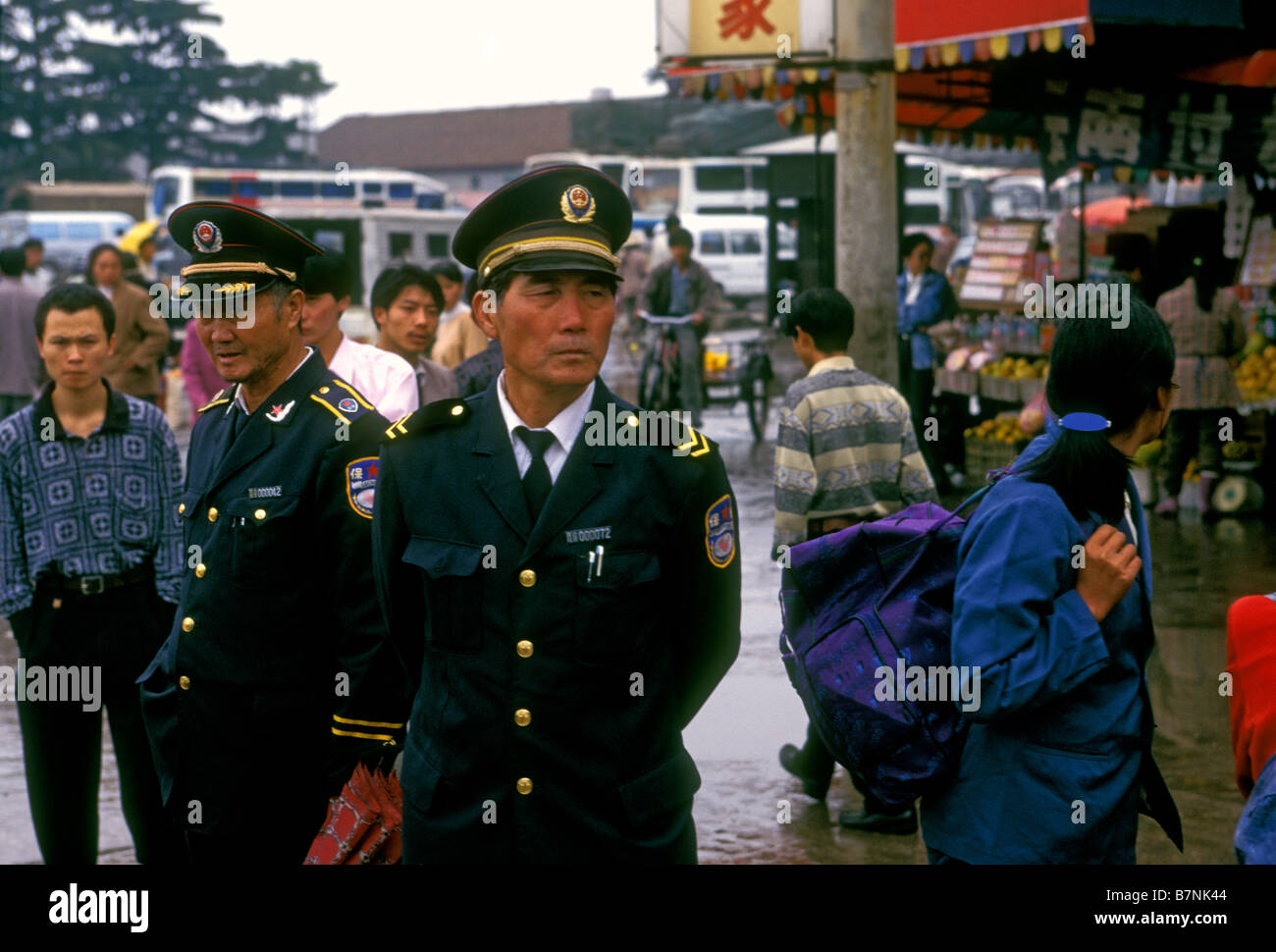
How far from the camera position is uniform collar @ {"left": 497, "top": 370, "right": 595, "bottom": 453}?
2.86m

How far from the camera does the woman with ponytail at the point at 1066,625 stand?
2.67 meters

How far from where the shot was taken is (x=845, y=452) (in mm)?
5516

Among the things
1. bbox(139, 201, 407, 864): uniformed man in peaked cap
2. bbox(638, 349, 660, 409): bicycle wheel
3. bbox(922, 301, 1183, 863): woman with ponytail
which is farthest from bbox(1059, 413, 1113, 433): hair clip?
bbox(638, 349, 660, 409): bicycle wheel

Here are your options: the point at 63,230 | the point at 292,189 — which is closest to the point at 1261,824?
the point at 292,189

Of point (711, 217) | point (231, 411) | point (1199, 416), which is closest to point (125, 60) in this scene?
point (711, 217)

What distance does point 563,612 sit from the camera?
8.89 feet

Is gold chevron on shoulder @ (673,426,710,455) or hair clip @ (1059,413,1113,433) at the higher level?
hair clip @ (1059,413,1113,433)

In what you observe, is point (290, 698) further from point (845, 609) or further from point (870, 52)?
point (870, 52)

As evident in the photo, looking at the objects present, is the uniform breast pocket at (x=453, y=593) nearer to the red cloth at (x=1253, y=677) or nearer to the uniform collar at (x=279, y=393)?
the uniform collar at (x=279, y=393)

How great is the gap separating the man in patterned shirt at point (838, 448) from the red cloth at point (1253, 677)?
303 centimetres

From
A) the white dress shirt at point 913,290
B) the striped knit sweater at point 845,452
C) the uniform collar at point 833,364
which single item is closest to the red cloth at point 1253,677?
the striped knit sweater at point 845,452

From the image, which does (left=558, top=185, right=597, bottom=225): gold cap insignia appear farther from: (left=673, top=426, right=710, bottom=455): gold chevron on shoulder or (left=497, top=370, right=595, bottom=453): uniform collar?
(left=673, top=426, right=710, bottom=455): gold chevron on shoulder

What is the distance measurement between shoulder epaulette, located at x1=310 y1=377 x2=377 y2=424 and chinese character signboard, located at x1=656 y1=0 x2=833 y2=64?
3.96 m

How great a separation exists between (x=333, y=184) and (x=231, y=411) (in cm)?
3311
